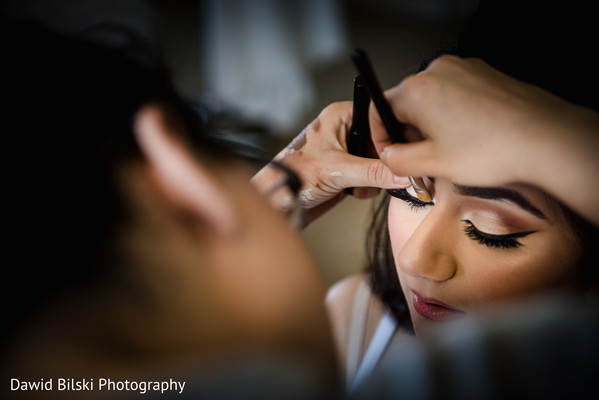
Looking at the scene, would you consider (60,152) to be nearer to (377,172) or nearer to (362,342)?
(377,172)

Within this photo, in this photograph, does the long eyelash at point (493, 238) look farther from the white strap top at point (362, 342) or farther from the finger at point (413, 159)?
the white strap top at point (362, 342)

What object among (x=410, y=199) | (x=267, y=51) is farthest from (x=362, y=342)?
(x=267, y=51)

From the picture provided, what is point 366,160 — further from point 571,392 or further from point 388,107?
point 571,392

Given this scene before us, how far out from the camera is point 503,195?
0.48m

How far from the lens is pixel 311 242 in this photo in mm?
772

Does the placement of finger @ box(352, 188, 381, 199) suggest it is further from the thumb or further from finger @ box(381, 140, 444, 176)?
finger @ box(381, 140, 444, 176)

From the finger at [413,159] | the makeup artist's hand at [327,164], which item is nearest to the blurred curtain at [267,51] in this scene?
the makeup artist's hand at [327,164]

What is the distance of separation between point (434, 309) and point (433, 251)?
0.13 metres

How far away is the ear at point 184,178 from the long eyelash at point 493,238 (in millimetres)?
313

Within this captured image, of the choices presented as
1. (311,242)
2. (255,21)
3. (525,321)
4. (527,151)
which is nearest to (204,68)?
(255,21)

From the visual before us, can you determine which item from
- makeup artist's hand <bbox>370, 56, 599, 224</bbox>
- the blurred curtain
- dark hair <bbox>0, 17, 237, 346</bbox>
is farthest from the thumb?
the blurred curtain

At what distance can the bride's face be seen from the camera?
1.59 feet

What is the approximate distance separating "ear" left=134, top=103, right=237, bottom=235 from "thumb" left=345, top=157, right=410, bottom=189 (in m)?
0.25

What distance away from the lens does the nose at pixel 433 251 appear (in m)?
0.52
